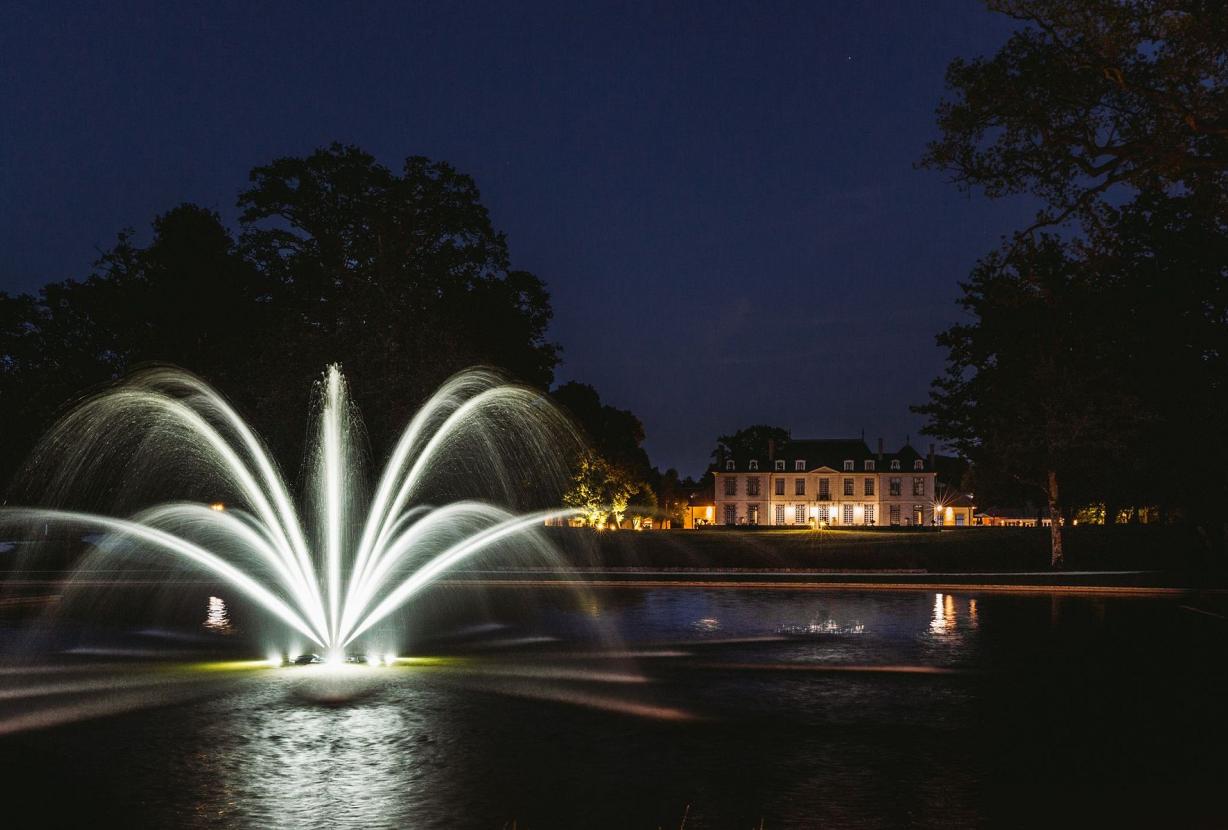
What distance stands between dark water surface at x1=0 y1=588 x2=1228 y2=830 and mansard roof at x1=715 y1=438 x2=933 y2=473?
113 metres

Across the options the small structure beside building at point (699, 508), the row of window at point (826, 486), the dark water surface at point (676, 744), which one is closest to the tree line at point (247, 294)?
the dark water surface at point (676, 744)

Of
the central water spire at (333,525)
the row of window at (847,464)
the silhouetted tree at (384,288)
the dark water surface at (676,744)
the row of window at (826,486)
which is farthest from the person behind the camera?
the row of window at (847,464)

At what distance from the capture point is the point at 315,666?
18.4 m

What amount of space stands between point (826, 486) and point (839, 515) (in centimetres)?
421

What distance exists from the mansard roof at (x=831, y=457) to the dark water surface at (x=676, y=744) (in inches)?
4463

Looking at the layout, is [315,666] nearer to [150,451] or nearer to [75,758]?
[75,758]

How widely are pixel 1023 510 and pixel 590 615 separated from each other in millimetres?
152343

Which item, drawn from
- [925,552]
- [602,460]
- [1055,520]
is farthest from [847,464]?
[1055,520]

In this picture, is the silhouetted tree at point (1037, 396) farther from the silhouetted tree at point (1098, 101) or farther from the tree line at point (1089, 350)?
the silhouetted tree at point (1098, 101)

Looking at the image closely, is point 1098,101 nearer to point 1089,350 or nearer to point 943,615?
point 943,615

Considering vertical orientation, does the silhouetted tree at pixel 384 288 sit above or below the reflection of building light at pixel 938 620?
above

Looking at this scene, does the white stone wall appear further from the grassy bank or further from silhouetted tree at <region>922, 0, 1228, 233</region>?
silhouetted tree at <region>922, 0, 1228, 233</region>

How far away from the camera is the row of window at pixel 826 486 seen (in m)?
130

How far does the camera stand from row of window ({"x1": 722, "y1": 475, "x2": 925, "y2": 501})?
12962 cm
